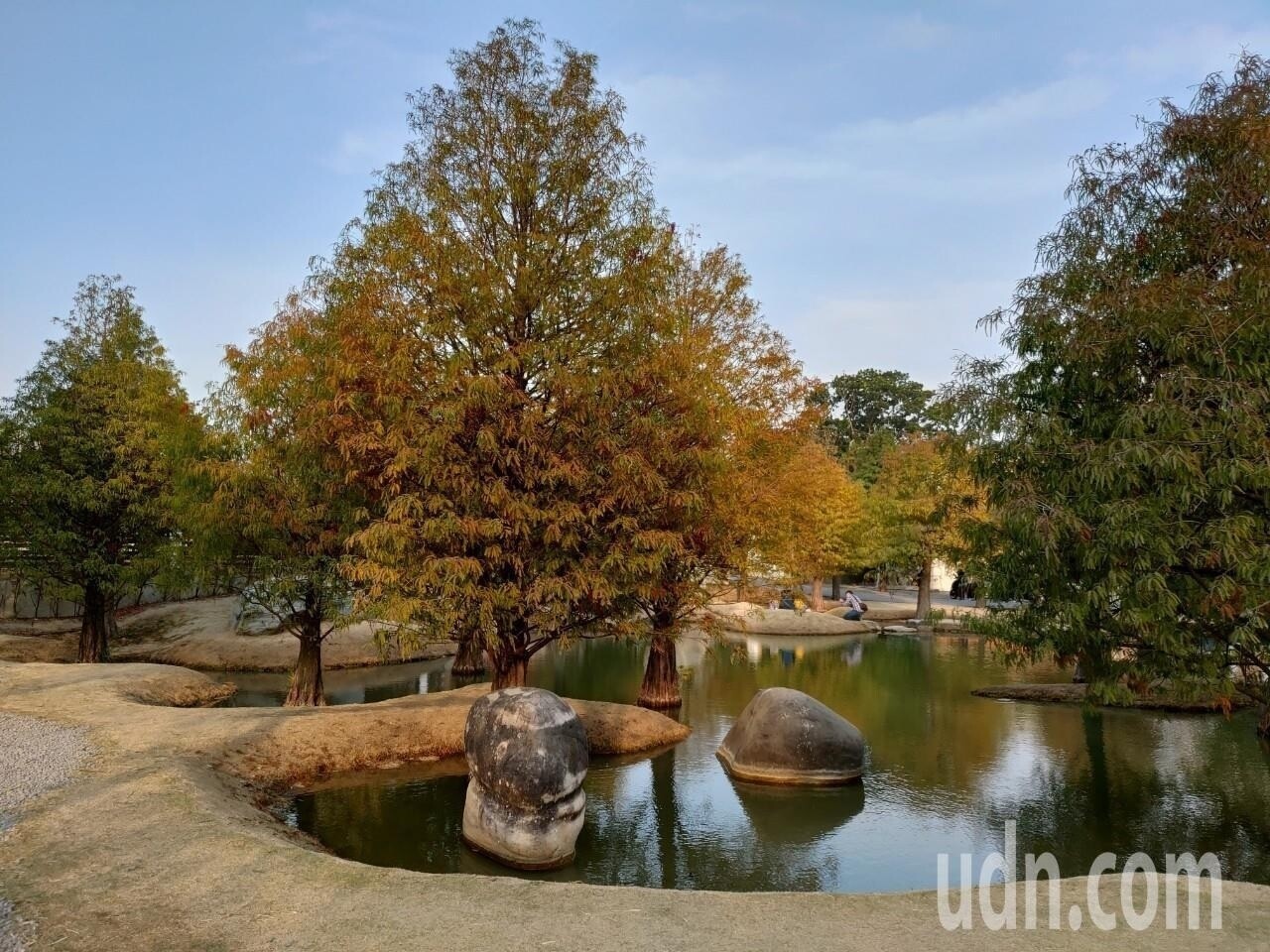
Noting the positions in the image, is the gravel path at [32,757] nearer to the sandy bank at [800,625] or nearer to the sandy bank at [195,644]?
the sandy bank at [195,644]

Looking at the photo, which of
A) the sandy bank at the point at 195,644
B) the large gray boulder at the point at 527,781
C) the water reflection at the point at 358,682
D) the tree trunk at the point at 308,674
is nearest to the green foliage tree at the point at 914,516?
the sandy bank at the point at 195,644

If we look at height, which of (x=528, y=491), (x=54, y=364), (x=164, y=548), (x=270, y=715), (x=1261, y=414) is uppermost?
(x=54, y=364)

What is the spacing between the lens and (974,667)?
30484 millimetres

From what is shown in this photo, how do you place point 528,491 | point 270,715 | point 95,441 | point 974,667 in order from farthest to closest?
point 974,667 → point 95,441 → point 270,715 → point 528,491

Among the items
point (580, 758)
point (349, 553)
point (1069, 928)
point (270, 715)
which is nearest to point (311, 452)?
point (349, 553)

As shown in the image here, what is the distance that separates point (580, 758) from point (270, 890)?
179 inches

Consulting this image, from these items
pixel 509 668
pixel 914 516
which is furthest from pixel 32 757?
pixel 914 516

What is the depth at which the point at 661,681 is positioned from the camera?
2197 centimetres

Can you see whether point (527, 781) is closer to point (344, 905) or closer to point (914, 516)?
point (344, 905)

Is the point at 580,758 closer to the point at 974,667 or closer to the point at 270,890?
the point at 270,890

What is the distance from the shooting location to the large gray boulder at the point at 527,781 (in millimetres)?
10445

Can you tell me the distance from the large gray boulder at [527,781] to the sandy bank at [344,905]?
281 cm

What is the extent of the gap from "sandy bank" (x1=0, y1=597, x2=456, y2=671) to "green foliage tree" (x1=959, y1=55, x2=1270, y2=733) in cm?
2016
